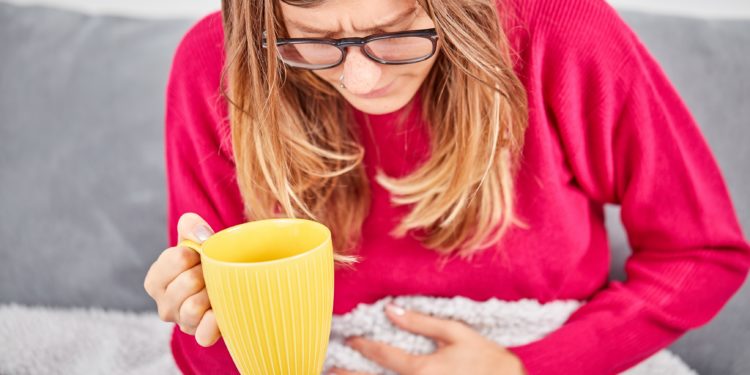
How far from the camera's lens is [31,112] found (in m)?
1.33

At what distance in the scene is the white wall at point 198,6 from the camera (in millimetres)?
1534

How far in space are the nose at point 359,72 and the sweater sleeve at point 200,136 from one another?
265 millimetres

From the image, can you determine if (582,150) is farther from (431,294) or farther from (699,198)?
(431,294)

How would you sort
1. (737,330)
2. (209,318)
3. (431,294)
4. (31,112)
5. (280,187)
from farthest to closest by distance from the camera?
(31,112) → (737,330) → (431,294) → (280,187) → (209,318)

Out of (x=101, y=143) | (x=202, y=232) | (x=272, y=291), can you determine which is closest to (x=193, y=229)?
(x=202, y=232)

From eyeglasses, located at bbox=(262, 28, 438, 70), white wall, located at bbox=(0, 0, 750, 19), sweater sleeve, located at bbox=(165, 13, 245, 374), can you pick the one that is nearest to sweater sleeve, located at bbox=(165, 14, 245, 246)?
sweater sleeve, located at bbox=(165, 13, 245, 374)

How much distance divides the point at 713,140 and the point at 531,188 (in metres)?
0.52

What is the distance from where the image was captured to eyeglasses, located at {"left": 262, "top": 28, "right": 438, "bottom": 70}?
68 centimetres

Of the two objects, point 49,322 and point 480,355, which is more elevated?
point 480,355

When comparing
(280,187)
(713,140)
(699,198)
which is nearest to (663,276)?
(699,198)

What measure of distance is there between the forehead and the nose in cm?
3

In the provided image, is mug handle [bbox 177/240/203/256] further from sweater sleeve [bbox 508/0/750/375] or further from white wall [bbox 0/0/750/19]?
white wall [bbox 0/0/750/19]

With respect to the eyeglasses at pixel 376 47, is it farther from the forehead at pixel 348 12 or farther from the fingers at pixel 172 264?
the fingers at pixel 172 264

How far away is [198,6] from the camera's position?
66.6 inches
